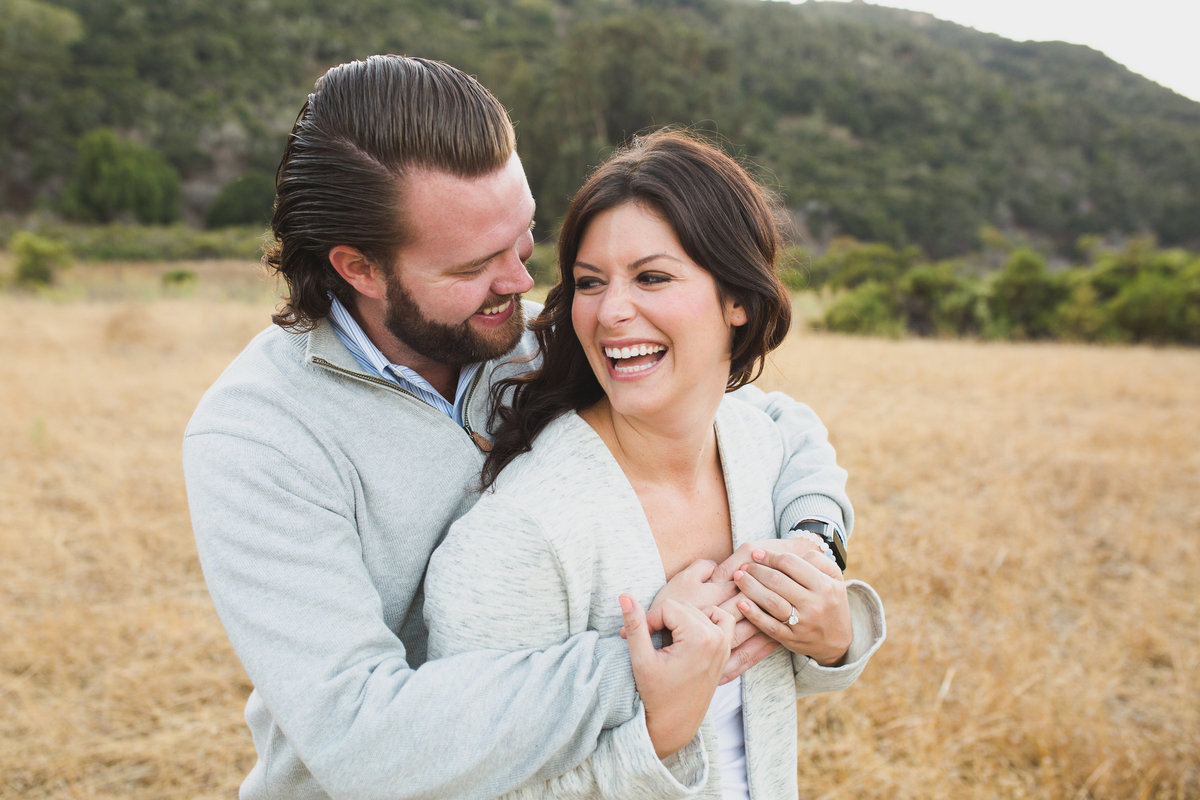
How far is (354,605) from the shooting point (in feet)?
4.65

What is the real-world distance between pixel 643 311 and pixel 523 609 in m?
0.63

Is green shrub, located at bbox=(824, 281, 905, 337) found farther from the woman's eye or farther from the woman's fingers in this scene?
the woman's fingers

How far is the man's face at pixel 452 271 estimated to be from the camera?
184cm

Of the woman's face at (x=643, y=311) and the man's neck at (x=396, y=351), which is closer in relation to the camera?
the woman's face at (x=643, y=311)

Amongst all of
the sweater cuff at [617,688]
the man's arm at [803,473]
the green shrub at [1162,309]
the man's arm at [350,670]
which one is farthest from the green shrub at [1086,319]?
the man's arm at [350,670]

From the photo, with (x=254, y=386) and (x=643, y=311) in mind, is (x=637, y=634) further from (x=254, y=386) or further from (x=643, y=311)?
(x=254, y=386)

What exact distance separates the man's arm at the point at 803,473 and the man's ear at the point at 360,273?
1.04m

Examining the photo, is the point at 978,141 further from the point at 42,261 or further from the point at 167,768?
the point at 167,768

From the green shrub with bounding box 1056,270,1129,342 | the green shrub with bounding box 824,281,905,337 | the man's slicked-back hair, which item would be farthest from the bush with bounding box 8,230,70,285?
the green shrub with bounding box 1056,270,1129,342

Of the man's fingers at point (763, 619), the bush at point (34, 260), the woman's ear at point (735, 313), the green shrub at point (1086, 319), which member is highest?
the woman's ear at point (735, 313)

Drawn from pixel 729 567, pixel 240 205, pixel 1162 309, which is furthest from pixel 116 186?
pixel 729 567

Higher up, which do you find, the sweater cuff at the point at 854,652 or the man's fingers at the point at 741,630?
the man's fingers at the point at 741,630

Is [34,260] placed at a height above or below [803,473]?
below

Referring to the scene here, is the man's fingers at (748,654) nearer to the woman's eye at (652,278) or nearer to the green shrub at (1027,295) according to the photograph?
the woman's eye at (652,278)
